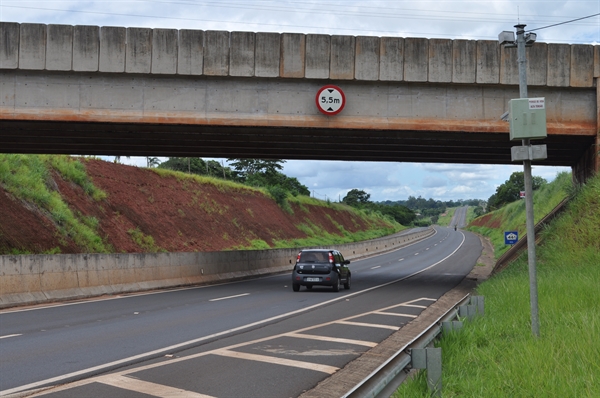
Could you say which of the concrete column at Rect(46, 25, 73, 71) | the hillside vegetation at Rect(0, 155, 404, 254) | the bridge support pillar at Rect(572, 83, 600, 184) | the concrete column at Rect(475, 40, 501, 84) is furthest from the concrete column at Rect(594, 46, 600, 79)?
the hillside vegetation at Rect(0, 155, 404, 254)

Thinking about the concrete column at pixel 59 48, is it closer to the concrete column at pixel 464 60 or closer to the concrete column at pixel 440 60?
the concrete column at pixel 440 60

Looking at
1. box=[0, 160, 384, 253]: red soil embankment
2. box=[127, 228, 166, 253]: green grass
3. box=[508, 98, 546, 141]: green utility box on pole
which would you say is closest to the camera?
box=[508, 98, 546, 141]: green utility box on pole

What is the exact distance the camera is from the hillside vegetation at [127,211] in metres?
31.5

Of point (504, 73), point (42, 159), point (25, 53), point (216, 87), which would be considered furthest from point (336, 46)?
point (42, 159)

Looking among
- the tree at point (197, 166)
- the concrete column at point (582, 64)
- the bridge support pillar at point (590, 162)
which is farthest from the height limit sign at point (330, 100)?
the tree at point (197, 166)

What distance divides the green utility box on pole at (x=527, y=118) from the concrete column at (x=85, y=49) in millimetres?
15773

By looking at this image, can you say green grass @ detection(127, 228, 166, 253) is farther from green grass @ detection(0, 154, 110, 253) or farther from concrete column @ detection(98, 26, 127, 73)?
concrete column @ detection(98, 26, 127, 73)

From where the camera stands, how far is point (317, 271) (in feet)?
84.0

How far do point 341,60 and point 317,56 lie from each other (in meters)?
0.83

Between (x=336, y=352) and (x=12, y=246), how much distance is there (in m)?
19.8

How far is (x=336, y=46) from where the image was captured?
2311 cm

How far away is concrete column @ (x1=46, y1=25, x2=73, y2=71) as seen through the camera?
21.9 meters

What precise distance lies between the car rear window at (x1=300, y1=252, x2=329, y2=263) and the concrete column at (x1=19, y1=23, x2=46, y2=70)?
37.7ft

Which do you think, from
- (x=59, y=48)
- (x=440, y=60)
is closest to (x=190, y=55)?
(x=59, y=48)
